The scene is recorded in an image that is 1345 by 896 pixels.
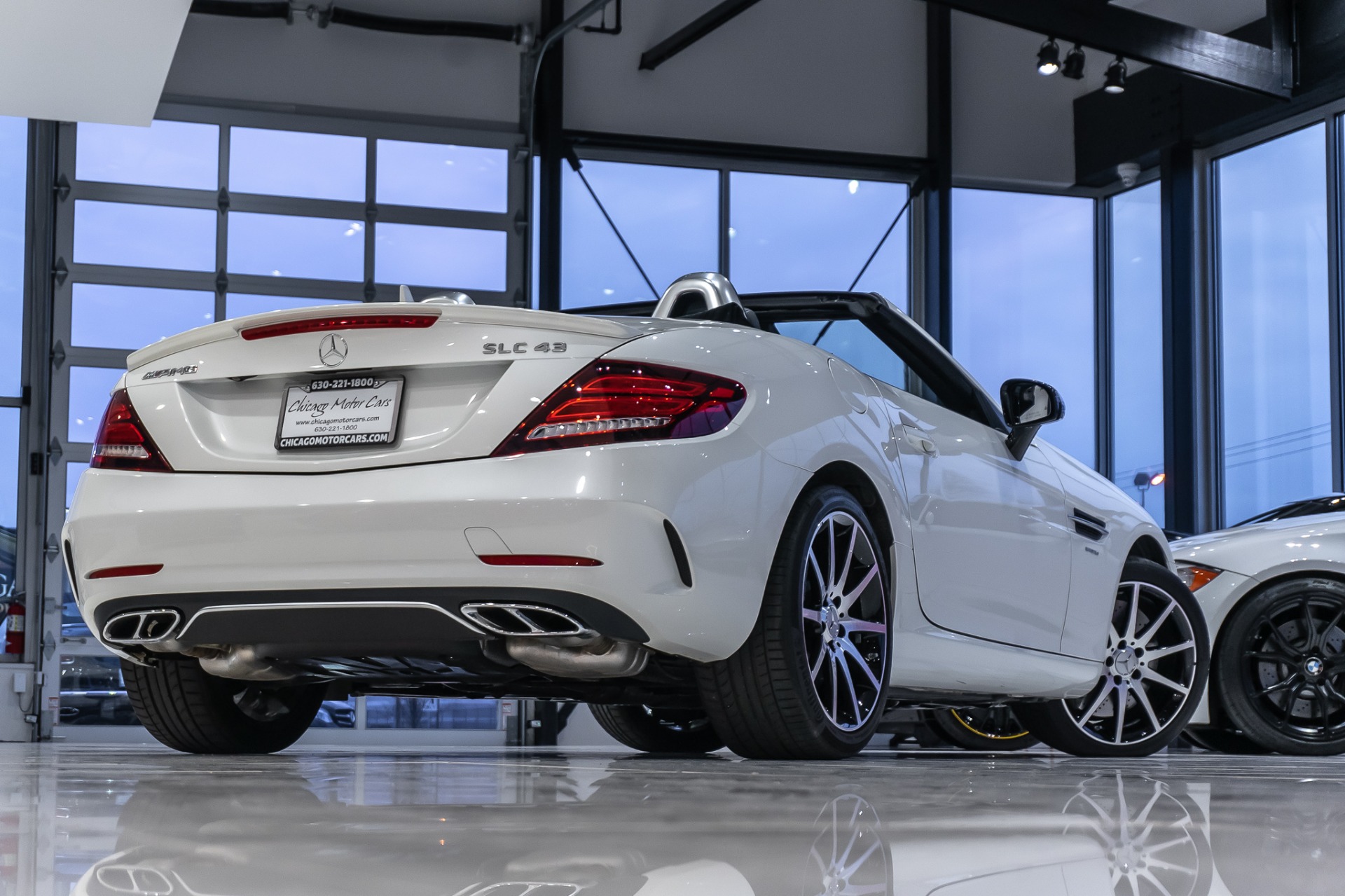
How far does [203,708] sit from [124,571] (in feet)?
2.18

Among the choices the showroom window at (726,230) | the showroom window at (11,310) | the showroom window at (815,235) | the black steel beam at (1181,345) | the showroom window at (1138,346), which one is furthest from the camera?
the showroom window at (1138,346)

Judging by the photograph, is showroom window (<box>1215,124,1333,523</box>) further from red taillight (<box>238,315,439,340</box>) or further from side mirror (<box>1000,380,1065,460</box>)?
red taillight (<box>238,315,439,340</box>)

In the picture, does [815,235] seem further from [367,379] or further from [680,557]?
[680,557]

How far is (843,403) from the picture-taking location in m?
3.65

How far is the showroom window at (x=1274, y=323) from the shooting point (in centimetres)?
1584

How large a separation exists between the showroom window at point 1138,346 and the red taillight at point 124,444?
15598 millimetres

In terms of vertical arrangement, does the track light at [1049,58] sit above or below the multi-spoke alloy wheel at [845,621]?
above

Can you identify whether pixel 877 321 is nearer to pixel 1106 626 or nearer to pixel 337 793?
pixel 1106 626

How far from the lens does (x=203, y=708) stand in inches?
152

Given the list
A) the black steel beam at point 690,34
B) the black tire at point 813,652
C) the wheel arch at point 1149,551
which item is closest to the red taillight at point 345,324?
the black tire at point 813,652

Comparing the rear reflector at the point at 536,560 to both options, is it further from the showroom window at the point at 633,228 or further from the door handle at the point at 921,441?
the showroom window at the point at 633,228

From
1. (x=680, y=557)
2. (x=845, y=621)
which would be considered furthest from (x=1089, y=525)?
(x=680, y=557)

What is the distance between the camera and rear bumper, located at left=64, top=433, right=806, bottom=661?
300cm

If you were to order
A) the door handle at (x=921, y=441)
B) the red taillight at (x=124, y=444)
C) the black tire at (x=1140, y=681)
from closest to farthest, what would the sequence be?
the red taillight at (x=124, y=444), the door handle at (x=921, y=441), the black tire at (x=1140, y=681)
